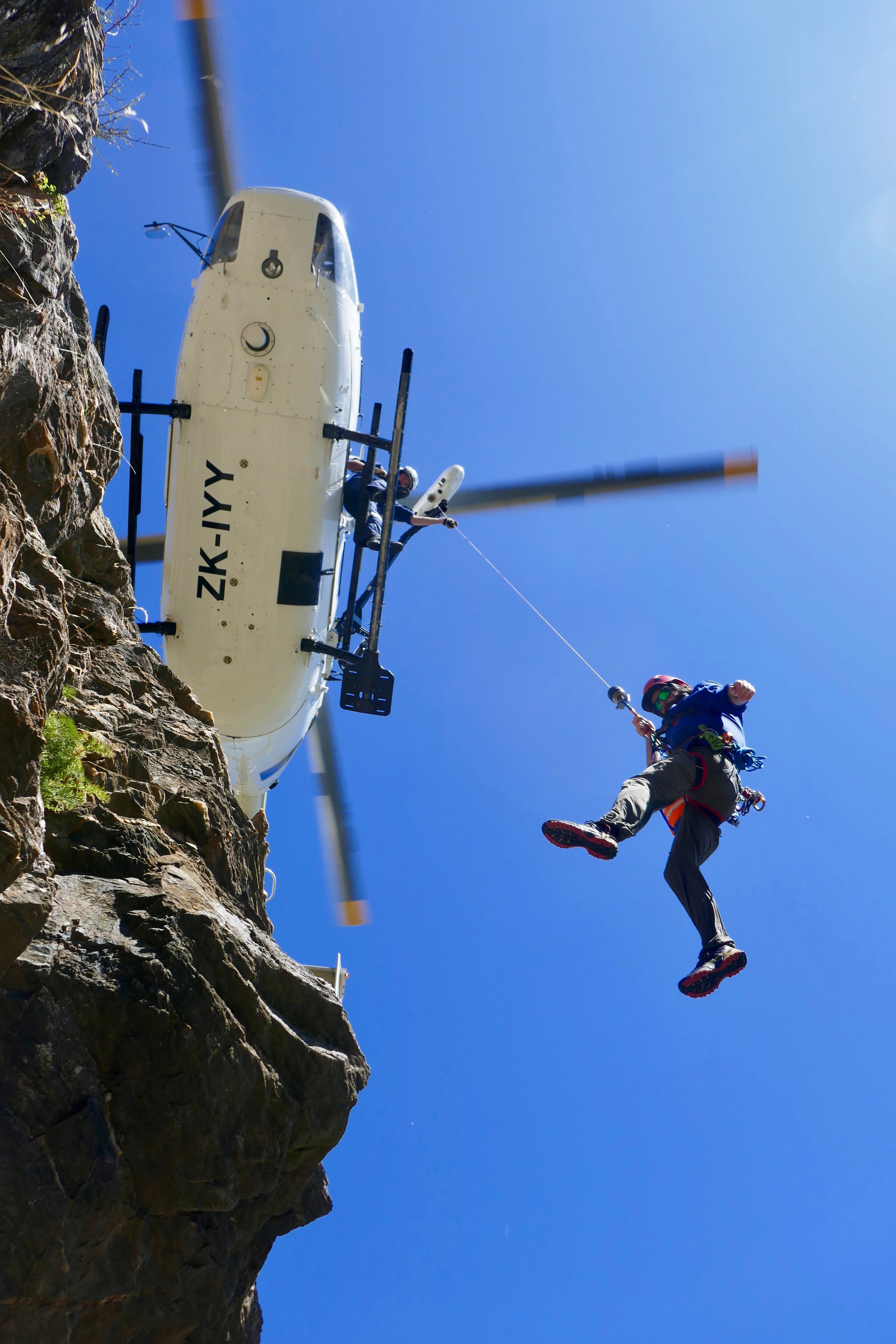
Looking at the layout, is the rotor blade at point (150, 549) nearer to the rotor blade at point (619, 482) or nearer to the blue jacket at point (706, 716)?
the rotor blade at point (619, 482)

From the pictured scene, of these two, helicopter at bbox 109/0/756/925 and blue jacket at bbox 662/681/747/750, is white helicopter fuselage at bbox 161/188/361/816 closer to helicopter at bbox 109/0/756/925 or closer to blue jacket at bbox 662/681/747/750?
helicopter at bbox 109/0/756/925

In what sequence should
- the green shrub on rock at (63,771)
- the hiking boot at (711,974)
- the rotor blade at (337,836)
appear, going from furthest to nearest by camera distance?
1. the rotor blade at (337,836)
2. the hiking boot at (711,974)
3. the green shrub on rock at (63,771)

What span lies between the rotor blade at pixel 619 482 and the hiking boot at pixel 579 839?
5.20 meters

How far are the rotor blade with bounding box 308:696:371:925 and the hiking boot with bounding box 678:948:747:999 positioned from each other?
697 cm

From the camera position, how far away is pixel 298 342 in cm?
985

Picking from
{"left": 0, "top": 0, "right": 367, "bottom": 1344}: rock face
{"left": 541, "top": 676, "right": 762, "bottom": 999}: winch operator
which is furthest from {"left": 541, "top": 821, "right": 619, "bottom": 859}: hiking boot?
{"left": 0, "top": 0, "right": 367, "bottom": 1344}: rock face

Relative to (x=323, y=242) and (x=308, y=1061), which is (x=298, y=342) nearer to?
(x=323, y=242)

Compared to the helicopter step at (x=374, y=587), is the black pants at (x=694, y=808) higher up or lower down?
lower down

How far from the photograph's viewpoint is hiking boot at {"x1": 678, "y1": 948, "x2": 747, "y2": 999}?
6465 millimetres

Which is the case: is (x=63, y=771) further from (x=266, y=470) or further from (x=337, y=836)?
(x=337, y=836)

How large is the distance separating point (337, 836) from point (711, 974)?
714cm

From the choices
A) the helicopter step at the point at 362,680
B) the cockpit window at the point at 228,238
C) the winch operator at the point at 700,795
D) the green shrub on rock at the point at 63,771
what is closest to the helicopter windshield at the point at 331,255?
the cockpit window at the point at 228,238

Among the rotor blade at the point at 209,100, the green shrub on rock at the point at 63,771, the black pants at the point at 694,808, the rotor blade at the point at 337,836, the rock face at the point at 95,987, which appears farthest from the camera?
the rotor blade at the point at 337,836

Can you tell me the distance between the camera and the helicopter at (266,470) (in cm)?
972
